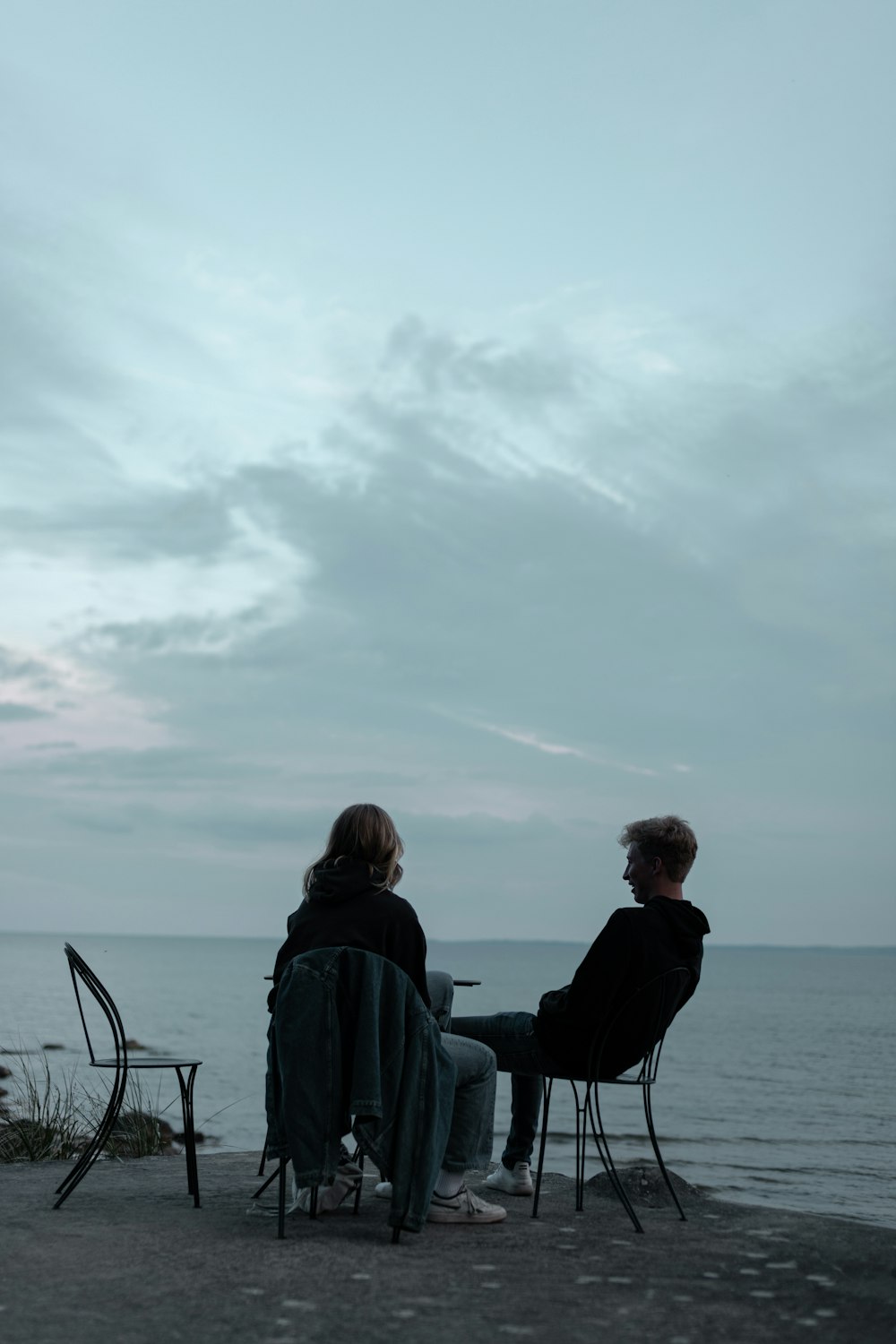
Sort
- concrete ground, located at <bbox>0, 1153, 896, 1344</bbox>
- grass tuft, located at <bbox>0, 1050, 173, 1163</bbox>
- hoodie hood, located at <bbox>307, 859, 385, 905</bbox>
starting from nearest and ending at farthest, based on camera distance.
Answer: concrete ground, located at <bbox>0, 1153, 896, 1344</bbox>
hoodie hood, located at <bbox>307, 859, 385, 905</bbox>
grass tuft, located at <bbox>0, 1050, 173, 1163</bbox>

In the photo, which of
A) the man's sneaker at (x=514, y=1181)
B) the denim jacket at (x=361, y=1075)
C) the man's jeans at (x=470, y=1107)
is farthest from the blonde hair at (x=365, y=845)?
the man's sneaker at (x=514, y=1181)

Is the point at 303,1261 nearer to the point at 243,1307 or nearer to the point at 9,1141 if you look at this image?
the point at 243,1307

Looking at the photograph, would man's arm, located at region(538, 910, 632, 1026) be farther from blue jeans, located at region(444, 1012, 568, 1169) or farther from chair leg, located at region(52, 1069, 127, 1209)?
chair leg, located at region(52, 1069, 127, 1209)

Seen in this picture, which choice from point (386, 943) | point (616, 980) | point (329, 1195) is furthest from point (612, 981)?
point (329, 1195)

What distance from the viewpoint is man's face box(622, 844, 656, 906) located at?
17.2 feet

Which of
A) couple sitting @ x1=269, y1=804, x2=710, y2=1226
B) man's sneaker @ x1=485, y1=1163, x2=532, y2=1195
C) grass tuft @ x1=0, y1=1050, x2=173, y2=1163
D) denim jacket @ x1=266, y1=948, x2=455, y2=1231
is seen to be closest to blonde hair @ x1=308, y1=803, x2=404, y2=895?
couple sitting @ x1=269, y1=804, x2=710, y2=1226

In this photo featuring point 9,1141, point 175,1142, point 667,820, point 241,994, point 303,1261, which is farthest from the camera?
point 241,994

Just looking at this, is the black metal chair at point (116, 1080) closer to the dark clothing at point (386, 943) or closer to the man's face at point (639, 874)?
the dark clothing at point (386, 943)

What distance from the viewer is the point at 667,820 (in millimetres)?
5242

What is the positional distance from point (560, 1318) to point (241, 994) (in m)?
77.5

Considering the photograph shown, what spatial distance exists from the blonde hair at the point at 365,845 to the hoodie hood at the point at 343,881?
0.02 m

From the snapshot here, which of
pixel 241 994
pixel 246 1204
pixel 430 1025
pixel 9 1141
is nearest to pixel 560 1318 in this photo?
pixel 430 1025

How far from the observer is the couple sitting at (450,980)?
4.65m

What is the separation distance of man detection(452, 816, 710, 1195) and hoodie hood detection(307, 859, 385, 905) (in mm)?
863
